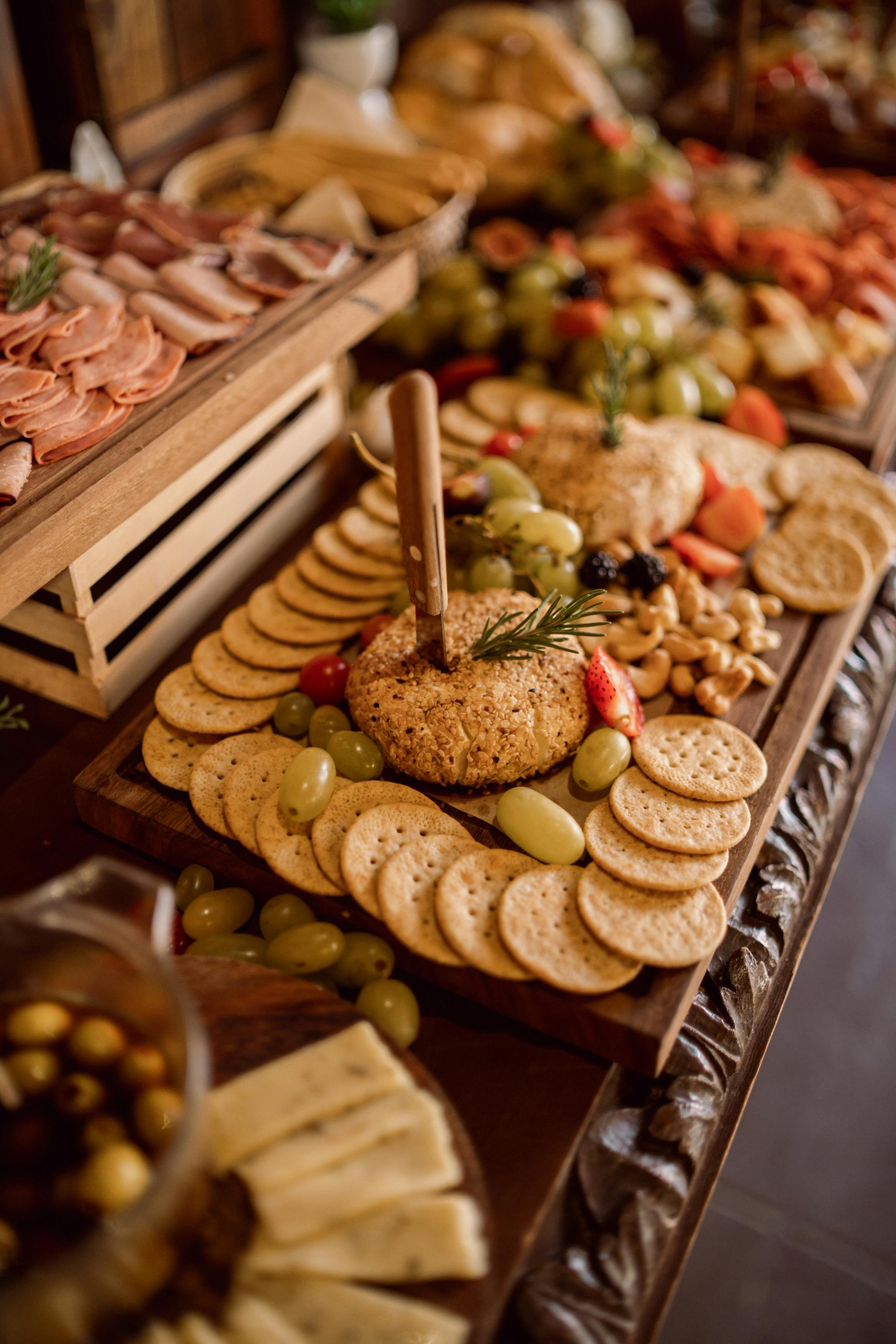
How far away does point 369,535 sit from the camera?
1.55m

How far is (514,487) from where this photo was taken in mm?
1512

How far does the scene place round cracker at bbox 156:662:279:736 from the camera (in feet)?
4.17

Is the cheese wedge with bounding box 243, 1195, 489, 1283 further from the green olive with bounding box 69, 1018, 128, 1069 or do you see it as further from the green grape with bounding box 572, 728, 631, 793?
the green grape with bounding box 572, 728, 631, 793

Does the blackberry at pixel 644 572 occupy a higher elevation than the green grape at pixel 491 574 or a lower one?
lower

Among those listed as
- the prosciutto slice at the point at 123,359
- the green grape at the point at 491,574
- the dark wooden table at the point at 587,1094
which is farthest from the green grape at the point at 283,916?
the prosciutto slice at the point at 123,359

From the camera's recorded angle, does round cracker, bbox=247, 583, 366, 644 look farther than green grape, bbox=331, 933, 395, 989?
Yes

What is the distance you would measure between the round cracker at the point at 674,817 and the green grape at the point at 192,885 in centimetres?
50

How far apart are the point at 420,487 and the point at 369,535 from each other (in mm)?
570

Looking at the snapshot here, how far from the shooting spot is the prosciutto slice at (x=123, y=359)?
1.31 m

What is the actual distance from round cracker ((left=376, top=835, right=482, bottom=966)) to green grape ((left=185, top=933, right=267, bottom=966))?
0.49ft

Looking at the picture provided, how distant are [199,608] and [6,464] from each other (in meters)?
0.43

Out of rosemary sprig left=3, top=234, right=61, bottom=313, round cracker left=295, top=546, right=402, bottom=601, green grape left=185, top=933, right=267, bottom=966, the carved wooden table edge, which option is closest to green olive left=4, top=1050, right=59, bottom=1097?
green grape left=185, top=933, right=267, bottom=966

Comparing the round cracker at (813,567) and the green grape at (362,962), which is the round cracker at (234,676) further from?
the round cracker at (813,567)

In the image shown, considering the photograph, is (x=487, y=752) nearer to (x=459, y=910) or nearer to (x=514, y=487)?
(x=459, y=910)
